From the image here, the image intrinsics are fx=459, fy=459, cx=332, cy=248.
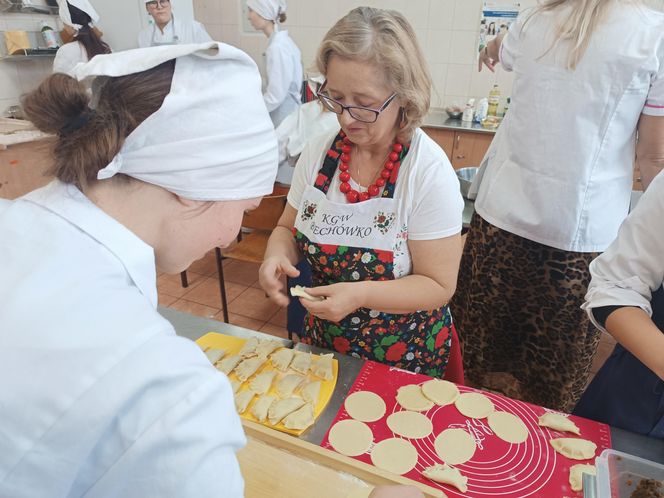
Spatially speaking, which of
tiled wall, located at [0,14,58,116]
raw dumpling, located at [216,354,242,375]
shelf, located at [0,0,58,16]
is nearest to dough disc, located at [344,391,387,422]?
raw dumpling, located at [216,354,242,375]

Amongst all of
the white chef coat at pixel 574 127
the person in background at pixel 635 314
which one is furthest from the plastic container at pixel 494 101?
the person in background at pixel 635 314

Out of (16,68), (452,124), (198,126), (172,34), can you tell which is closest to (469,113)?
(452,124)

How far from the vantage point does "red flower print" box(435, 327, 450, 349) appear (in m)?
1.48

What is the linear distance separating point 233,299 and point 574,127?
8.00 ft

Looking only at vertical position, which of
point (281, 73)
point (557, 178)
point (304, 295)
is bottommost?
point (304, 295)

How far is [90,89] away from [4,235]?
23cm

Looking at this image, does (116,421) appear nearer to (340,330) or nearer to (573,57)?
(340,330)

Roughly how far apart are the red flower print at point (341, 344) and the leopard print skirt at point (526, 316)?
827 mm

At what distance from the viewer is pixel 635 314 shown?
3.38 feet

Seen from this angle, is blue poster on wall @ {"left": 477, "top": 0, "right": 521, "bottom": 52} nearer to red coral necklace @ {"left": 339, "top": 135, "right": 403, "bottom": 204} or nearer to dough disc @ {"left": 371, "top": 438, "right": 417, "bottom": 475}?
red coral necklace @ {"left": 339, "top": 135, "right": 403, "bottom": 204}

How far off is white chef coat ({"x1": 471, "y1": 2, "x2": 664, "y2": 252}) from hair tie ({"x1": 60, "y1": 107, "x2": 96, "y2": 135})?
1512mm

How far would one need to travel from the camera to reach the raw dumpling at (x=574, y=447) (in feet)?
3.30

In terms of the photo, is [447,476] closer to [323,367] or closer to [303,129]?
[323,367]

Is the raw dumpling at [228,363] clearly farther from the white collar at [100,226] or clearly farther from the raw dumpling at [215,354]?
the white collar at [100,226]
